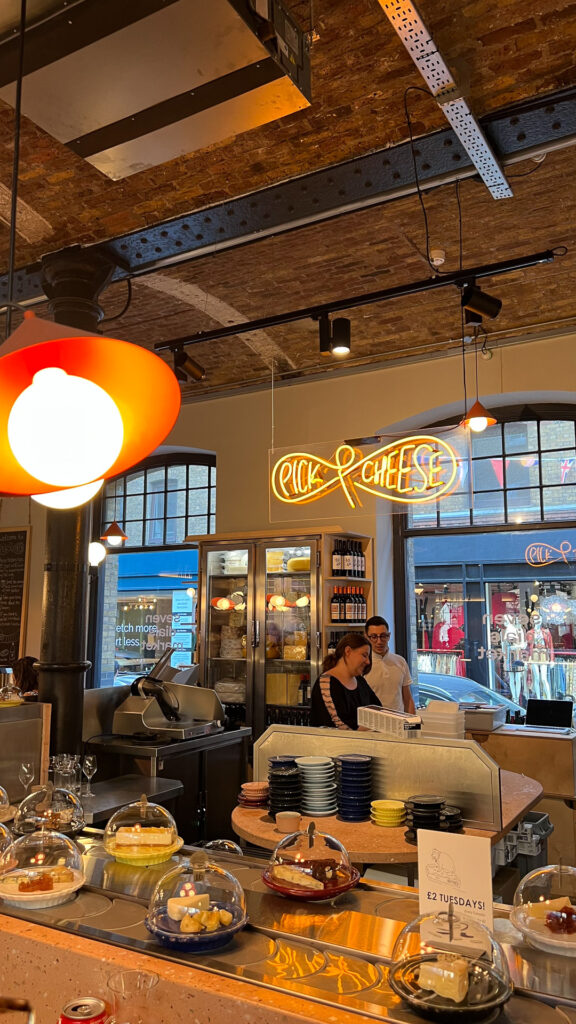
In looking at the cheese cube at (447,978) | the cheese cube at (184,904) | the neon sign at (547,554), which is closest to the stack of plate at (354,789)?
the cheese cube at (184,904)

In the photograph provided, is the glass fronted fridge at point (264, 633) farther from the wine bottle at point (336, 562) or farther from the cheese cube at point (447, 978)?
the cheese cube at point (447, 978)

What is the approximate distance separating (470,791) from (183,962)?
1856mm

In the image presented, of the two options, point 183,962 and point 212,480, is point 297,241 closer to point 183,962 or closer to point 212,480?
point 212,480

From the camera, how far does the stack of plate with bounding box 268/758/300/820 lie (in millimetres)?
3296

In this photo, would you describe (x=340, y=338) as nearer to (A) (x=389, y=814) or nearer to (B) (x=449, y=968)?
(A) (x=389, y=814)

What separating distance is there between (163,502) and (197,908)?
22.4ft

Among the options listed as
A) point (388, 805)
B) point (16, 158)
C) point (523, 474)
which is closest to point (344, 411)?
point (523, 474)

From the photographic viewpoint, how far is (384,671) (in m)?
5.81

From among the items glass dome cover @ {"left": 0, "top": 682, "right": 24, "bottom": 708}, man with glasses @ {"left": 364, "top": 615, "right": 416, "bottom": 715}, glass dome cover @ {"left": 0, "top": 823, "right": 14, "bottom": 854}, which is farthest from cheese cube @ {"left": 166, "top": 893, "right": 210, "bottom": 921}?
man with glasses @ {"left": 364, "top": 615, "right": 416, "bottom": 715}

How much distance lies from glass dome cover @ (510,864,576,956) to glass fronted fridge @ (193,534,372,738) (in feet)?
14.8

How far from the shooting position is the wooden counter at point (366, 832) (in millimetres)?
2822

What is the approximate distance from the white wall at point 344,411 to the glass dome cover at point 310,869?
4.54m

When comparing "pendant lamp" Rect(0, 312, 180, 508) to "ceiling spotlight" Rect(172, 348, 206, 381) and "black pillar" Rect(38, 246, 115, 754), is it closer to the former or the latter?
"black pillar" Rect(38, 246, 115, 754)

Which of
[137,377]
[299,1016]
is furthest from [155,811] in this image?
[137,377]
